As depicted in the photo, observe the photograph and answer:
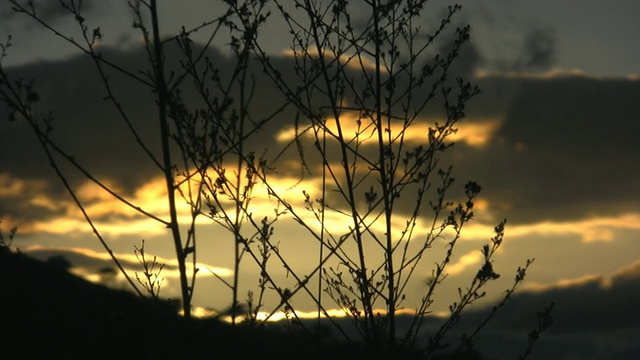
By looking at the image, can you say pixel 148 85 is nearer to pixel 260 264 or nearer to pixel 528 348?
pixel 260 264

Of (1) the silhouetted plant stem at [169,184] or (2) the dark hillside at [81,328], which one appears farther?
(2) the dark hillside at [81,328]

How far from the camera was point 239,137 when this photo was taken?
20.7 feet

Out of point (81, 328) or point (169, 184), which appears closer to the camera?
point (169, 184)

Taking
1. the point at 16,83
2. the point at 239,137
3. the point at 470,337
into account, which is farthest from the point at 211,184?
the point at 470,337

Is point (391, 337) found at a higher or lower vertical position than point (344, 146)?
lower

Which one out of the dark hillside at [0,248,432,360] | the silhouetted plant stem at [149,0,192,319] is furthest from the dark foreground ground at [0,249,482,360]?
the silhouetted plant stem at [149,0,192,319]

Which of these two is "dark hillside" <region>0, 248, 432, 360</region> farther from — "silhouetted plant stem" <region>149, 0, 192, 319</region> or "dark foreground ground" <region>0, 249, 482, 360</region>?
"silhouetted plant stem" <region>149, 0, 192, 319</region>

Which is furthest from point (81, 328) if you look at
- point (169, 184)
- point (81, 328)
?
point (169, 184)

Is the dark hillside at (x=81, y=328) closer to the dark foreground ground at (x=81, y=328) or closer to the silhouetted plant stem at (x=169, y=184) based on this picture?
the dark foreground ground at (x=81, y=328)

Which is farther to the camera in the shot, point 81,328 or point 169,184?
point 81,328

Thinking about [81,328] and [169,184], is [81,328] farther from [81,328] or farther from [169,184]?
[169,184]

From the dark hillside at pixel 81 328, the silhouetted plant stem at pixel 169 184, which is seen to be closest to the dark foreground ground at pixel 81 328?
the dark hillside at pixel 81 328

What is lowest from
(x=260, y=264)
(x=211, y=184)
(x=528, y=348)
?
(x=528, y=348)

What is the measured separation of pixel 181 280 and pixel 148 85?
150 centimetres
